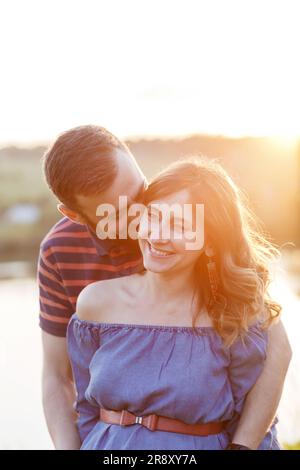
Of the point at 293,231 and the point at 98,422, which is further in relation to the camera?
the point at 293,231

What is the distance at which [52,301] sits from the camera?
329cm

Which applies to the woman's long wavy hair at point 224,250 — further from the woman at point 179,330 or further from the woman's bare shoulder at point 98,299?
the woman's bare shoulder at point 98,299

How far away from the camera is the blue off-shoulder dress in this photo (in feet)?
8.68

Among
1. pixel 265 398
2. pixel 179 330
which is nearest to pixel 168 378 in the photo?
pixel 179 330

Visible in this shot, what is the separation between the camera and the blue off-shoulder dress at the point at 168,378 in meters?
2.64

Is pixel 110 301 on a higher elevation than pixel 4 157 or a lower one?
higher

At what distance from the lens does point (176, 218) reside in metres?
2.70

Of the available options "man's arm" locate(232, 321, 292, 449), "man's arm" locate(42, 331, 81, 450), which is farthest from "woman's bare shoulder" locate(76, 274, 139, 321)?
"man's arm" locate(232, 321, 292, 449)

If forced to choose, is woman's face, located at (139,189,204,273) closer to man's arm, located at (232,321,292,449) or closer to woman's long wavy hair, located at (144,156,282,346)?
woman's long wavy hair, located at (144,156,282,346)

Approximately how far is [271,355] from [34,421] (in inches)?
127

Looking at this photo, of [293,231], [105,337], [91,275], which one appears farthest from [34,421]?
[293,231]

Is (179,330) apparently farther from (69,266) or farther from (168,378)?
(69,266)
